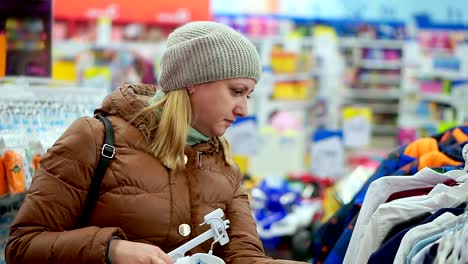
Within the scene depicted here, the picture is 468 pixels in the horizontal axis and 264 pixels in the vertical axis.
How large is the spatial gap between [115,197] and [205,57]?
45cm

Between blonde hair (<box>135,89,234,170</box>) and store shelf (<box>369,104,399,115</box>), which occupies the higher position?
blonde hair (<box>135,89,234,170</box>)

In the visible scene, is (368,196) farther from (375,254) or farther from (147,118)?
(147,118)

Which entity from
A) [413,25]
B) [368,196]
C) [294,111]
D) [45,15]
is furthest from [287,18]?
[368,196]

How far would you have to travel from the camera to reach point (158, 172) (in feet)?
6.36

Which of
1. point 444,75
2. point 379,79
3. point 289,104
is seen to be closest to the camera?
point 289,104

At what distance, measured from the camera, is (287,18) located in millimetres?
13125

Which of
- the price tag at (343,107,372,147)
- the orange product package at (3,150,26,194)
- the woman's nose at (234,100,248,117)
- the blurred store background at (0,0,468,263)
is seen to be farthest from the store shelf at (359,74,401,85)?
the woman's nose at (234,100,248,117)

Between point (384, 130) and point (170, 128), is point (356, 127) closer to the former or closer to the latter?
point (170, 128)

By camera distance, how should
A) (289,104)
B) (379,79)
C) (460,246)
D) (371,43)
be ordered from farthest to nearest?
1. (379,79)
2. (371,43)
3. (289,104)
4. (460,246)

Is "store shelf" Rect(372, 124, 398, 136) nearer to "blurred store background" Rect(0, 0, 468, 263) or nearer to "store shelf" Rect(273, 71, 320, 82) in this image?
"blurred store background" Rect(0, 0, 468, 263)

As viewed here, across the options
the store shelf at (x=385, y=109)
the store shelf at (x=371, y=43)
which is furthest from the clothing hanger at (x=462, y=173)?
the store shelf at (x=385, y=109)

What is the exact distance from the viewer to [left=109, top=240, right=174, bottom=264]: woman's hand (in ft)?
5.62

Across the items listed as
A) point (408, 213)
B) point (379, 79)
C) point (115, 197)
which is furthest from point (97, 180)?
point (379, 79)

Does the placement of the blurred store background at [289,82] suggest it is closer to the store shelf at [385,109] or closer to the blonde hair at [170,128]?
the store shelf at [385,109]
